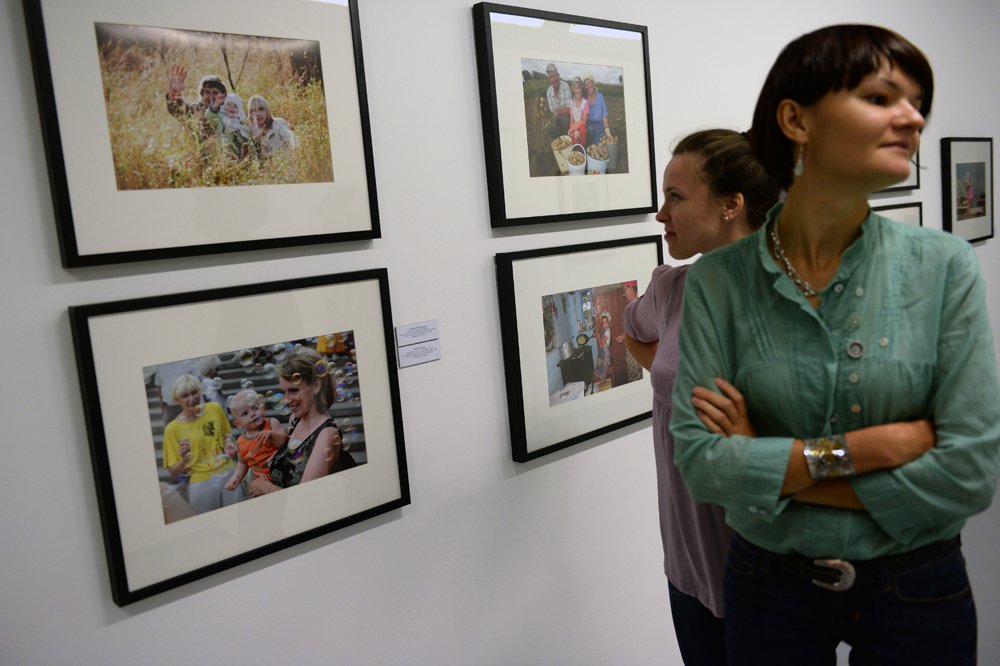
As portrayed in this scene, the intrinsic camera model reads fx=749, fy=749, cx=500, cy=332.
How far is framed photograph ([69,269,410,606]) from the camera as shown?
135 centimetres

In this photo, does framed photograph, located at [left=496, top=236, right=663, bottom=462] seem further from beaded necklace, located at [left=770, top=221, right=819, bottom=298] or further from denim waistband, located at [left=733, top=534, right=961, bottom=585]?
denim waistband, located at [left=733, top=534, right=961, bottom=585]

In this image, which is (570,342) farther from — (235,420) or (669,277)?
(235,420)

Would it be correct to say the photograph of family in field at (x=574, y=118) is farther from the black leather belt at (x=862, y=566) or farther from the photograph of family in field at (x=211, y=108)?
the black leather belt at (x=862, y=566)

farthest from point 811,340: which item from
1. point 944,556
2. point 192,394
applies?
point 192,394

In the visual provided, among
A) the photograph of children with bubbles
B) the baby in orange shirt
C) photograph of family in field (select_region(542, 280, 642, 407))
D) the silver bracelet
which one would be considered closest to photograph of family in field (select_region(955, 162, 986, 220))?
photograph of family in field (select_region(542, 280, 642, 407))

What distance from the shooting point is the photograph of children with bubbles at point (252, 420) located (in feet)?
4.64

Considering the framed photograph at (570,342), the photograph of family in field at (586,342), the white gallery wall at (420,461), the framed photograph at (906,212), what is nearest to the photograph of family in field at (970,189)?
the framed photograph at (906,212)

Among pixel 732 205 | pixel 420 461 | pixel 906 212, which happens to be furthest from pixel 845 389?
pixel 906 212

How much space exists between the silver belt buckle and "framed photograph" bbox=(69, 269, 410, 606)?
0.94 meters

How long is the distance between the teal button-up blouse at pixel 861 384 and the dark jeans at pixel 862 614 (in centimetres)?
5

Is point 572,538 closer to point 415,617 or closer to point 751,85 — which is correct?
point 415,617

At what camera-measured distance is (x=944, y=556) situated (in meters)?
1.14

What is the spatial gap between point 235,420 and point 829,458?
108cm

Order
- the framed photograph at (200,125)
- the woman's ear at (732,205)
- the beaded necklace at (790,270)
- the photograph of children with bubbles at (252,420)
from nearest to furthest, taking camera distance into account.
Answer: the beaded necklace at (790,270) → the framed photograph at (200,125) → the photograph of children with bubbles at (252,420) → the woman's ear at (732,205)
